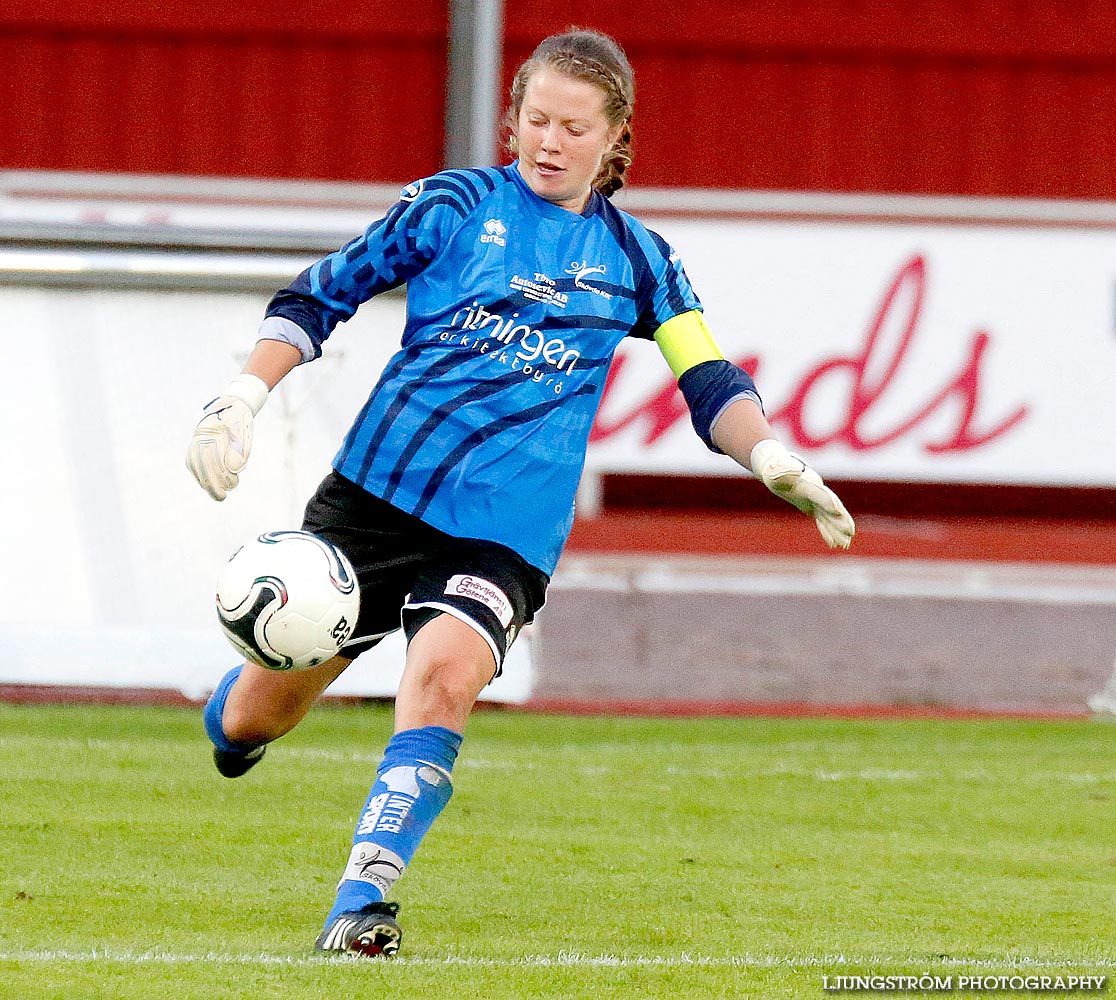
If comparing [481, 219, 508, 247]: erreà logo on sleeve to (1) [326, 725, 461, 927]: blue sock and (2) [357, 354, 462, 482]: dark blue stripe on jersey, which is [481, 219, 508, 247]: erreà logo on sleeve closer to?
(2) [357, 354, 462, 482]: dark blue stripe on jersey

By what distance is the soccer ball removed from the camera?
436 centimetres

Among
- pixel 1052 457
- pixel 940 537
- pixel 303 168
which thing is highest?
pixel 303 168

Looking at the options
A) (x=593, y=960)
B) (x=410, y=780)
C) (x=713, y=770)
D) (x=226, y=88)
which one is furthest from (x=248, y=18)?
(x=593, y=960)

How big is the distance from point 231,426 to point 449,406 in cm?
54

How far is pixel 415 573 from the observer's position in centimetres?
465

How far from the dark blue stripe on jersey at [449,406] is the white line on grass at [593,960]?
3.70 feet

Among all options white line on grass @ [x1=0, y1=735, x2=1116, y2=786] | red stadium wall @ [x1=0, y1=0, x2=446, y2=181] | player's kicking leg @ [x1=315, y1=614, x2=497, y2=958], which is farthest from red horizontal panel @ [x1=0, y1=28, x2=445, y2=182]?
player's kicking leg @ [x1=315, y1=614, x2=497, y2=958]

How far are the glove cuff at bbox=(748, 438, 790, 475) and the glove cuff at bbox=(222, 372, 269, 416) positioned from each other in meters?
1.08

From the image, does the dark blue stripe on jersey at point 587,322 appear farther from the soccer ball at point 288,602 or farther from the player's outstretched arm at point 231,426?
the soccer ball at point 288,602

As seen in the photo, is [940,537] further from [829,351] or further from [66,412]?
[66,412]

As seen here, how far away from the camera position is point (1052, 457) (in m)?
10.9

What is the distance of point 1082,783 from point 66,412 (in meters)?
4.12

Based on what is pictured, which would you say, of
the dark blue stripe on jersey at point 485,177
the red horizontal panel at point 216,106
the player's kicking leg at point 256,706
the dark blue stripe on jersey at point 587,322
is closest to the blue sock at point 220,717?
the player's kicking leg at point 256,706

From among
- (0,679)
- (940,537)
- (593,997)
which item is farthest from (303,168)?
(593,997)
